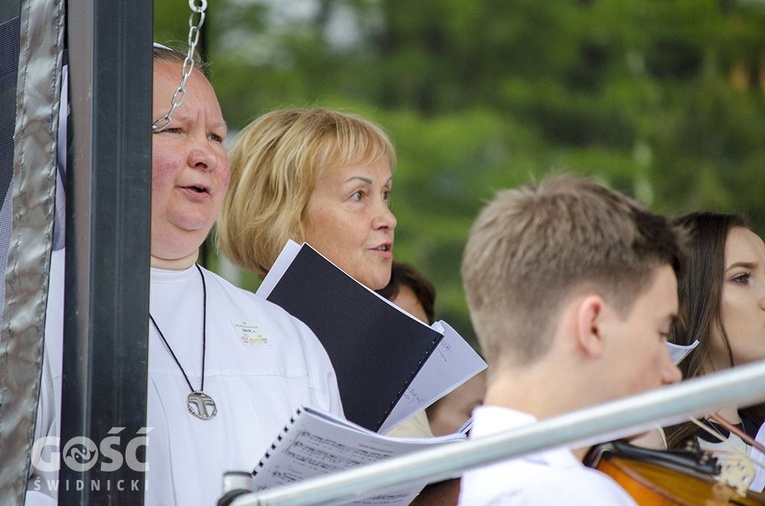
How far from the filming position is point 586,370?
179cm

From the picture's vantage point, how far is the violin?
1910 mm

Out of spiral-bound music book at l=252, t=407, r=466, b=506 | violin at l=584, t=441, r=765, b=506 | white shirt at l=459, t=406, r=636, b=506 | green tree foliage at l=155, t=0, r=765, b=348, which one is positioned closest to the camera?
white shirt at l=459, t=406, r=636, b=506

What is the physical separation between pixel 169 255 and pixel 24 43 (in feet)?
2.23

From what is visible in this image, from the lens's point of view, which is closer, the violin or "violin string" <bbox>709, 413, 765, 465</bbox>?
the violin

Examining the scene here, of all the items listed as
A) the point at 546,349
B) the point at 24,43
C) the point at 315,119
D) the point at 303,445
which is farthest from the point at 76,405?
the point at 315,119

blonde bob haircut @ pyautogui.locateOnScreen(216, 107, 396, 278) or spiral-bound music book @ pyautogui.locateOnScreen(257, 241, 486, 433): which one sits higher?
blonde bob haircut @ pyautogui.locateOnScreen(216, 107, 396, 278)

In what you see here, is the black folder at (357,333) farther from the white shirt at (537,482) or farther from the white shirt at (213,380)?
the white shirt at (537,482)

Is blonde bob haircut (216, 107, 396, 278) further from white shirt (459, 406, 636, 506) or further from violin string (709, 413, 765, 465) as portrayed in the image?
white shirt (459, 406, 636, 506)

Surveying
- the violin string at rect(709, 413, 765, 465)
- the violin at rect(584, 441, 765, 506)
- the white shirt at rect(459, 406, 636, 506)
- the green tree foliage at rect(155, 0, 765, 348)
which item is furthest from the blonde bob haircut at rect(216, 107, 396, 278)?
the green tree foliage at rect(155, 0, 765, 348)

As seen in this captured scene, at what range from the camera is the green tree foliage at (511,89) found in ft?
29.7

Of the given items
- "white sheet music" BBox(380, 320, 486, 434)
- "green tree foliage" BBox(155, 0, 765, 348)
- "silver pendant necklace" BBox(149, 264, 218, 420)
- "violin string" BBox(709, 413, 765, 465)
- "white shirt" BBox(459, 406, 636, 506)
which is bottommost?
"white shirt" BBox(459, 406, 636, 506)

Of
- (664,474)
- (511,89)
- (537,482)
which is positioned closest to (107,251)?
(537,482)

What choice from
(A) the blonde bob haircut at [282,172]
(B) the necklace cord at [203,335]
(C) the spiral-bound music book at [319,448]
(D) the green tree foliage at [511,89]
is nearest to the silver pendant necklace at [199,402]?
(B) the necklace cord at [203,335]

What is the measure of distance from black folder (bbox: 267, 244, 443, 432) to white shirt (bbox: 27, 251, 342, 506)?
17 centimetres
